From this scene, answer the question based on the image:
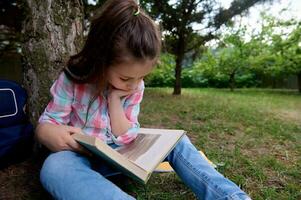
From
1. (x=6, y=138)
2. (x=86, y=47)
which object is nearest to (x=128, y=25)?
(x=86, y=47)

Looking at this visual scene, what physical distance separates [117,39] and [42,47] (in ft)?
2.00

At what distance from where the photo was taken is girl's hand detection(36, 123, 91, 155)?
1177 mm

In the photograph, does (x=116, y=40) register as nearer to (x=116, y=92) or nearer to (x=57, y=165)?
(x=116, y=92)

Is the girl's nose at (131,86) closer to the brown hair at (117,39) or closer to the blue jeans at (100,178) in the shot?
the brown hair at (117,39)

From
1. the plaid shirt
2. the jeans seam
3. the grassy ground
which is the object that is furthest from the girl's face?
the grassy ground

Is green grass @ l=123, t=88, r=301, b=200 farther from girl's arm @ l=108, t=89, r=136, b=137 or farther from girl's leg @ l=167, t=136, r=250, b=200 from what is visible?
girl's arm @ l=108, t=89, r=136, b=137

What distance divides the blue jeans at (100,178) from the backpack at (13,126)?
1.20 feet

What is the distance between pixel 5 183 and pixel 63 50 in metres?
0.65

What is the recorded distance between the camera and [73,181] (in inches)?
39.9

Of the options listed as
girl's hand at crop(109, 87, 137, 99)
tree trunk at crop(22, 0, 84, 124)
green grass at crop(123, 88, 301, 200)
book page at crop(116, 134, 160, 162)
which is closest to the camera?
book page at crop(116, 134, 160, 162)

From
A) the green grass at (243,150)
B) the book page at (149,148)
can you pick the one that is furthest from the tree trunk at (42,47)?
the green grass at (243,150)

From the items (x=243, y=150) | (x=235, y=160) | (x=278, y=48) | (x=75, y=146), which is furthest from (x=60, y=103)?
(x=278, y=48)

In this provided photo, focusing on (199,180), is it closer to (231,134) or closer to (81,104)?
(81,104)

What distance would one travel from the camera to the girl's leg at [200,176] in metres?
1.11
